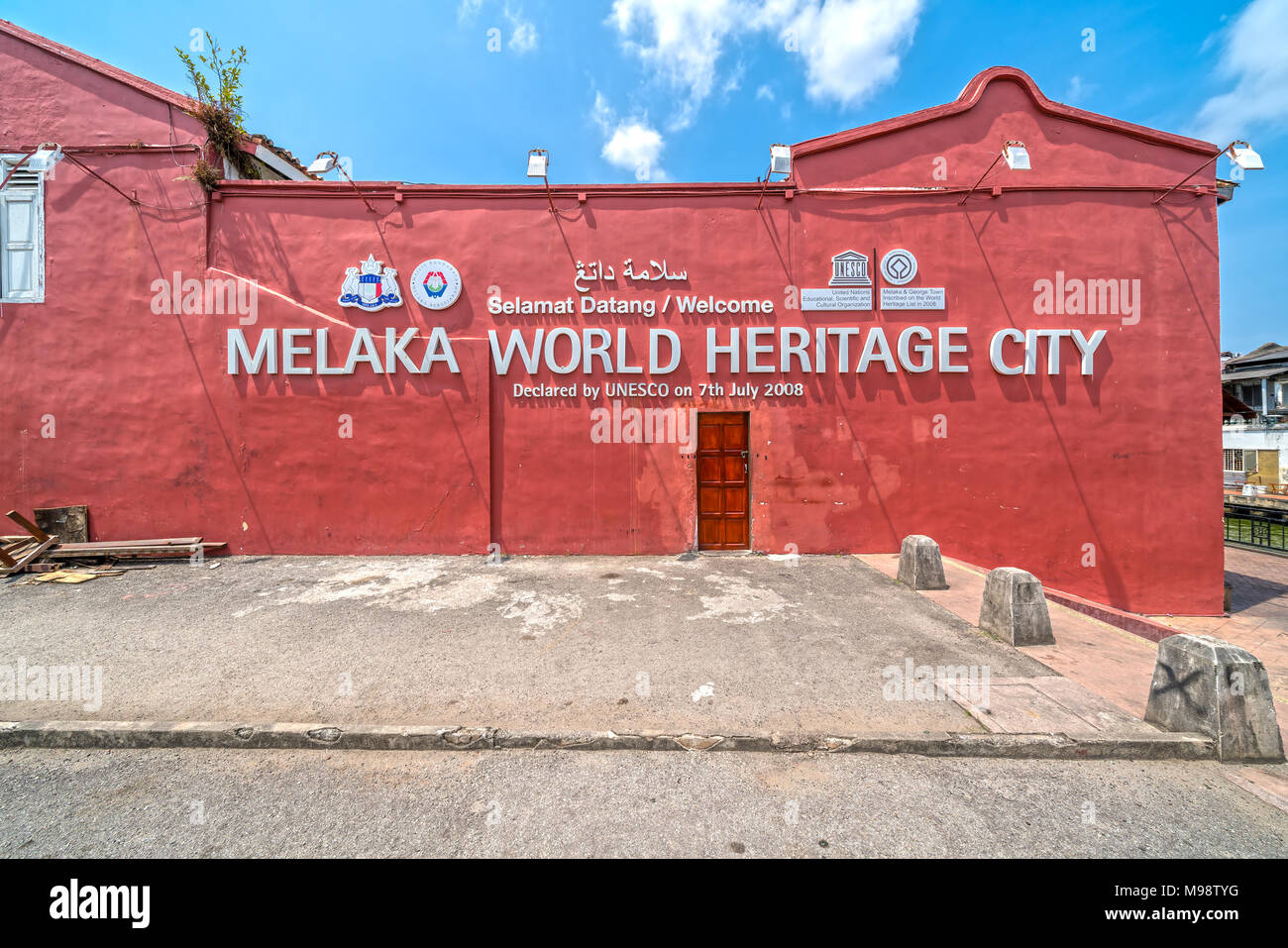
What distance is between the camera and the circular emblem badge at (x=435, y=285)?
26.6 ft

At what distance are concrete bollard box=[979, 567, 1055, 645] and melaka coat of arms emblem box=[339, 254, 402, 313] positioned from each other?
9.29 m

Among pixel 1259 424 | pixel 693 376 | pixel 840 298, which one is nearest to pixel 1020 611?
pixel 693 376

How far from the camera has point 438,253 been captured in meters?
8.16

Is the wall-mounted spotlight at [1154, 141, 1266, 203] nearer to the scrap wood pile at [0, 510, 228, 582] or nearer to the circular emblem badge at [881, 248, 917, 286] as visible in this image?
the circular emblem badge at [881, 248, 917, 286]

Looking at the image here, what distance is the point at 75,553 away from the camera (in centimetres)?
719

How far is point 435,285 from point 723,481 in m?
5.92

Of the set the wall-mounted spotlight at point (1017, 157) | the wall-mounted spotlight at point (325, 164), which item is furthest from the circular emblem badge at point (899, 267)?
the wall-mounted spotlight at point (325, 164)

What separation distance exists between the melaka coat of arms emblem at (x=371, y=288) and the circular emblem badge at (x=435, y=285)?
1.08 ft

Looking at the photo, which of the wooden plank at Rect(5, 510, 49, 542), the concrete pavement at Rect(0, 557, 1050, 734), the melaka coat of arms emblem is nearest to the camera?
the concrete pavement at Rect(0, 557, 1050, 734)

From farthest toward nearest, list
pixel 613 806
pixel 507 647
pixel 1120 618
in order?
pixel 1120 618
pixel 507 647
pixel 613 806

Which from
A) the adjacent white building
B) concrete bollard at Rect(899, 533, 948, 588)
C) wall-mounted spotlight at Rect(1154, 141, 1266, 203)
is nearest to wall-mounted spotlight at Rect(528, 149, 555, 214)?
concrete bollard at Rect(899, 533, 948, 588)

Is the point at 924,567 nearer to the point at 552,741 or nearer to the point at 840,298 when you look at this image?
the point at 840,298

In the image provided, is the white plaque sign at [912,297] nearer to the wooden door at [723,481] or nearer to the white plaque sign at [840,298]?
the white plaque sign at [840,298]

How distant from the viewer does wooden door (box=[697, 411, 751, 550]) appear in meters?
8.27
